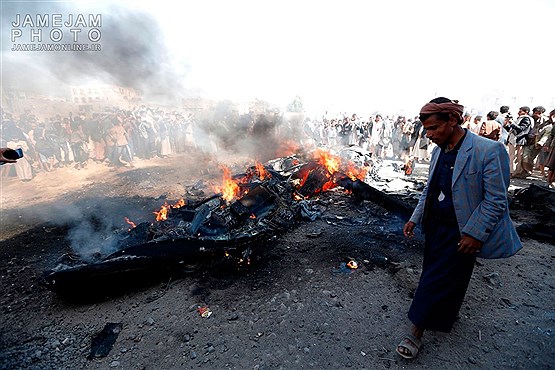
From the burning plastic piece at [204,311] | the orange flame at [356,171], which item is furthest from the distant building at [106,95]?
the burning plastic piece at [204,311]

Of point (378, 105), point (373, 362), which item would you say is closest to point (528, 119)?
point (373, 362)

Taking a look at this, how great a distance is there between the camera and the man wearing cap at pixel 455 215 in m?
2.06

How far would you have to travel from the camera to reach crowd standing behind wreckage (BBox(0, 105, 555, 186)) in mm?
9008

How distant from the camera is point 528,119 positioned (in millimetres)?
8820

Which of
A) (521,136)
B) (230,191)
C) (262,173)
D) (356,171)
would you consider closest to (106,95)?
(262,173)

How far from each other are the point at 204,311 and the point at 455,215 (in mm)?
2761

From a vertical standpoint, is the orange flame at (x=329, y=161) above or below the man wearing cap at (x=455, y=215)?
below

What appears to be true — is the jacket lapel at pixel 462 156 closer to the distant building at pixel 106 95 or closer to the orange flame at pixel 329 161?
the orange flame at pixel 329 161

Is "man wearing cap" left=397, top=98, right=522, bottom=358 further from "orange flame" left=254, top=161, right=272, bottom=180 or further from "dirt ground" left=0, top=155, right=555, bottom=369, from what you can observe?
"orange flame" left=254, top=161, right=272, bottom=180

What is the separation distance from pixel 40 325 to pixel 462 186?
4.65m

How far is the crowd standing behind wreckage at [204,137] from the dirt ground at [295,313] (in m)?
5.54

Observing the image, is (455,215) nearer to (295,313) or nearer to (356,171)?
(295,313)

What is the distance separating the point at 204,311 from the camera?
3191 millimetres

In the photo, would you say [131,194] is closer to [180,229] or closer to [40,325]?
[180,229]
